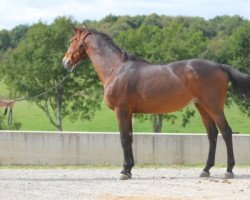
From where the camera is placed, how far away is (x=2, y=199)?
320 inches

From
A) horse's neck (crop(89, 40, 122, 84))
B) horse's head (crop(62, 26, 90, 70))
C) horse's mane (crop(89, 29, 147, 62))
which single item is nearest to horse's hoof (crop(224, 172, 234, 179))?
horse's mane (crop(89, 29, 147, 62))

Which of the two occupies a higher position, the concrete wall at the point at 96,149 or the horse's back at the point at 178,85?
the horse's back at the point at 178,85

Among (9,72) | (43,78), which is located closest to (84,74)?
(43,78)

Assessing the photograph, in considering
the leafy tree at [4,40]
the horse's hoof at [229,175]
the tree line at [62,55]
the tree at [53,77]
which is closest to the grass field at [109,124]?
the tree line at [62,55]

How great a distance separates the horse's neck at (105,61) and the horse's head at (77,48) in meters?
0.28

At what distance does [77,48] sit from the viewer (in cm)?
1171

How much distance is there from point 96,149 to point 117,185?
A: 13.8 ft

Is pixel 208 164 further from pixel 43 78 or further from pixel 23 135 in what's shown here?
pixel 43 78

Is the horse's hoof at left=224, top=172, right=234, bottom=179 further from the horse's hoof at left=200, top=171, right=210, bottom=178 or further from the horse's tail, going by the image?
the horse's tail

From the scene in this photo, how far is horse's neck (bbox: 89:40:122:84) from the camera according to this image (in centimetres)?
1128

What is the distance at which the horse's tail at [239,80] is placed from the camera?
10914 millimetres

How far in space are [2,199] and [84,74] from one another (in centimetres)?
2775

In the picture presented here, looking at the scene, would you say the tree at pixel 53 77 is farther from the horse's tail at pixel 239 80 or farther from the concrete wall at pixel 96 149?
the horse's tail at pixel 239 80

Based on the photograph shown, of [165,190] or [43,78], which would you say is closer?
[165,190]
